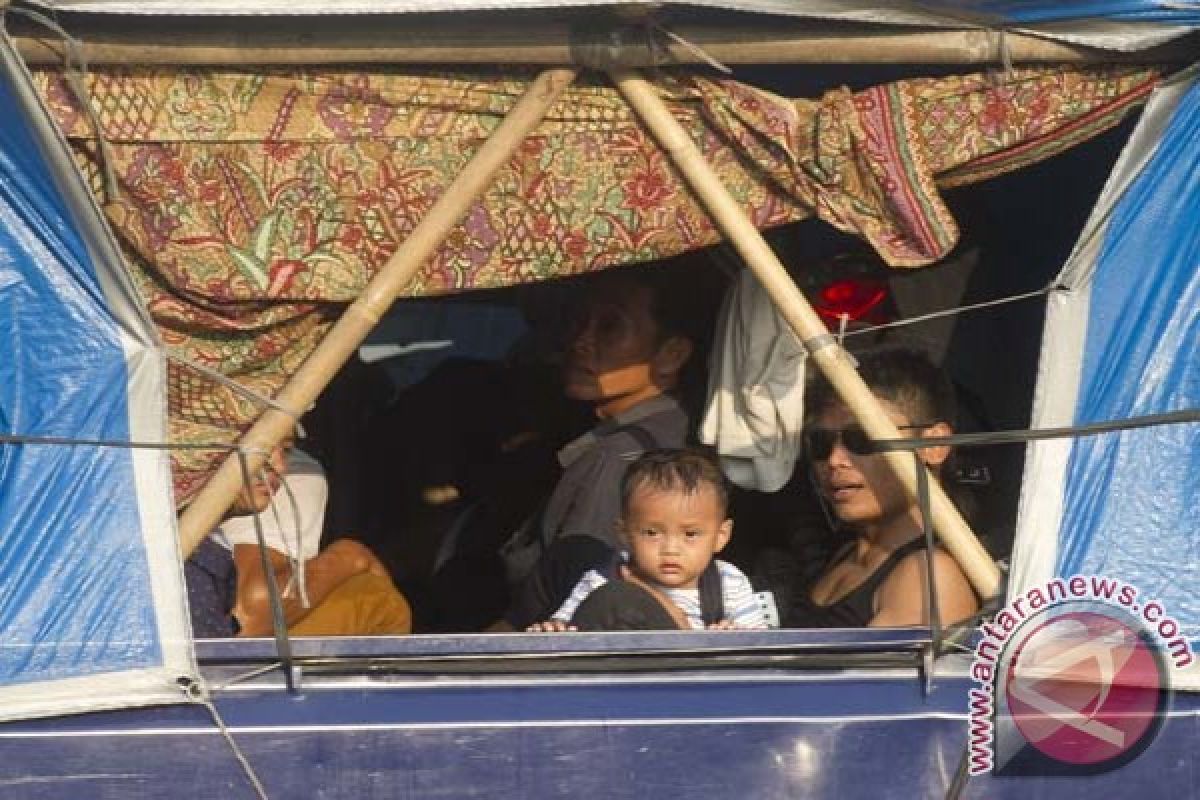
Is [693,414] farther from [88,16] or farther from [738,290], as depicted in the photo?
[88,16]

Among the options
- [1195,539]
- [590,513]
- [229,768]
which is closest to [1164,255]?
[1195,539]

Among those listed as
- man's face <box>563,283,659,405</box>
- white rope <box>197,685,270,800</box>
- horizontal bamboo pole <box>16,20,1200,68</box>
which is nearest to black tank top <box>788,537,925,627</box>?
man's face <box>563,283,659,405</box>

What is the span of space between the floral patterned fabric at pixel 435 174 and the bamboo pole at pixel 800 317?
0.27 ft

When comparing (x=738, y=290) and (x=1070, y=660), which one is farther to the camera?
(x=738, y=290)

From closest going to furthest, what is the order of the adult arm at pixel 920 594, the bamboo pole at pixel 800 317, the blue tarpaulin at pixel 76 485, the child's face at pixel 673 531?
the blue tarpaulin at pixel 76 485 → the bamboo pole at pixel 800 317 → the adult arm at pixel 920 594 → the child's face at pixel 673 531

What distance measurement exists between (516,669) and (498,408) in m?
1.95

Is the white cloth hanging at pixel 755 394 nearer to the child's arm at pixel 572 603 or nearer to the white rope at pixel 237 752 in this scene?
the child's arm at pixel 572 603

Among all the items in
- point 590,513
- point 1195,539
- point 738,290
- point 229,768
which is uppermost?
point 738,290

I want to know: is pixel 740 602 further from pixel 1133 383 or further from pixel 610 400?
pixel 1133 383

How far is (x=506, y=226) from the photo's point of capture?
453 centimetres

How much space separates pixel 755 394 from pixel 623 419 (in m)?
0.43

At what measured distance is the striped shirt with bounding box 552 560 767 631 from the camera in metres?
4.73

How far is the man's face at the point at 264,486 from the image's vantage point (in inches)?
171

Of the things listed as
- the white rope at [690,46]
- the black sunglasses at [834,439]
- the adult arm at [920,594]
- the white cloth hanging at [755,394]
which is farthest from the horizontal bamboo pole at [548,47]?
the adult arm at [920,594]
